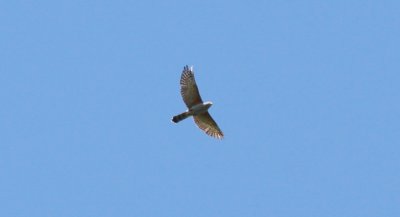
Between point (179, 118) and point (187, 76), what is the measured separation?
2.20 meters

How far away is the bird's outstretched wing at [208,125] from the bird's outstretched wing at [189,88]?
1.07 metres

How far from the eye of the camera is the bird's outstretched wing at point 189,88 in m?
67.6

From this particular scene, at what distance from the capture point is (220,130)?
69375 millimetres

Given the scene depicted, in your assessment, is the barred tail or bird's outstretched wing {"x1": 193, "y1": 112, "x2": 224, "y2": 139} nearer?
the barred tail

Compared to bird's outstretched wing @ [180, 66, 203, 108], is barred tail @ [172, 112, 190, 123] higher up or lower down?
lower down

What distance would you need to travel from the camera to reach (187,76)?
222ft

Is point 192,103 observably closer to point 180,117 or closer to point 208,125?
point 180,117

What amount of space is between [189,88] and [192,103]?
33.1 inches

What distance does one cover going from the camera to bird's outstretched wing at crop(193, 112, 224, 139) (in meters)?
68.7

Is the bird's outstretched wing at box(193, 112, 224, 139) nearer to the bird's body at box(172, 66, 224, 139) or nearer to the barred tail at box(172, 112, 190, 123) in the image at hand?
the bird's body at box(172, 66, 224, 139)

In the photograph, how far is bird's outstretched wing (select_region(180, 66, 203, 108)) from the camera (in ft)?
222

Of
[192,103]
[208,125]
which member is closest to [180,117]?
[192,103]

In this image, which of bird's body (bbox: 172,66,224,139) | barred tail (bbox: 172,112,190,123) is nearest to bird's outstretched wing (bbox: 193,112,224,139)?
bird's body (bbox: 172,66,224,139)

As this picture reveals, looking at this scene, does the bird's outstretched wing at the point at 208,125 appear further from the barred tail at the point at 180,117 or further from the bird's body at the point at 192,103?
the barred tail at the point at 180,117
